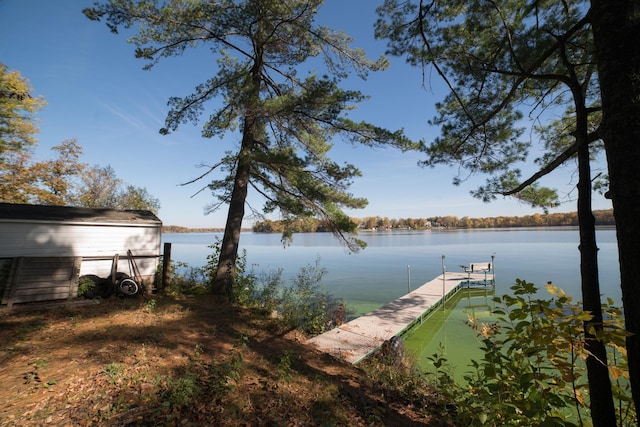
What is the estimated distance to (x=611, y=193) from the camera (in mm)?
2035

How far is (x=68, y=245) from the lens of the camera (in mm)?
7781

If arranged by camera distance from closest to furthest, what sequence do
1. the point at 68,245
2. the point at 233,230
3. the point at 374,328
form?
1. the point at 68,245
2. the point at 233,230
3. the point at 374,328

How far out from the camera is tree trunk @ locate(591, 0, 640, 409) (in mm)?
1867

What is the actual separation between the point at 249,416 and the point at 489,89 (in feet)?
20.9

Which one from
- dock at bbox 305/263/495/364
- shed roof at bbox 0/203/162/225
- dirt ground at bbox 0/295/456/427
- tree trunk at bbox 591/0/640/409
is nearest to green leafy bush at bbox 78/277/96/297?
dirt ground at bbox 0/295/456/427

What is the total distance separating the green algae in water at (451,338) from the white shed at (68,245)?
30.7 feet

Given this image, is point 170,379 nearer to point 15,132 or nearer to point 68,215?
point 68,215

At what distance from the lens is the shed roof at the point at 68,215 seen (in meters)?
7.27

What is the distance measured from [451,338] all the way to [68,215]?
1344cm

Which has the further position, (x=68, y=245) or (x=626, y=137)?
(x=68, y=245)

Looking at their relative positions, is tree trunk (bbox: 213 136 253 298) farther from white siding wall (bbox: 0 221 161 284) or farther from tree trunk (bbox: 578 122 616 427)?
tree trunk (bbox: 578 122 616 427)

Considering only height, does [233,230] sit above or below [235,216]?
below

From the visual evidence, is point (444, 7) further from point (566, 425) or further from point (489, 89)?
point (566, 425)

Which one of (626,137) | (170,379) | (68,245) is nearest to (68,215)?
(68,245)
